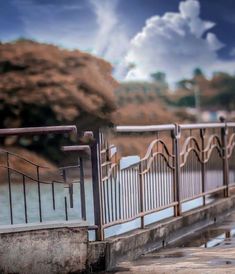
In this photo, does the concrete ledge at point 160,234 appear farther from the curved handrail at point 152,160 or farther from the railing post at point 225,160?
the curved handrail at point 152,160

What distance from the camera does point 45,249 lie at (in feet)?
9.71

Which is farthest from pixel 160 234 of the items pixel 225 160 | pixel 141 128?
pixel 225 160

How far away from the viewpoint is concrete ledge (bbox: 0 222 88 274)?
2910 mm

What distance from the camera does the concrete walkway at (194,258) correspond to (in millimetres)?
3092

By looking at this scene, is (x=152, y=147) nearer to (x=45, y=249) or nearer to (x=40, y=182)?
(x=40, y=182)

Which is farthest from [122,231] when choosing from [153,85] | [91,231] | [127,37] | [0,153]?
[127,37]

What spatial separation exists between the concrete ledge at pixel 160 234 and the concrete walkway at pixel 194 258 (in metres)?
0.06

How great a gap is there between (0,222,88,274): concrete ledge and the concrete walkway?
0.95 ft

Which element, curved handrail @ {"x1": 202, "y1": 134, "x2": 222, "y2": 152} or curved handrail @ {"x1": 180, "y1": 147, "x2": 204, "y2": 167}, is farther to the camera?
curved handrail @ {"x1": 202, "y1": 134, "x2": 222, "y2": 152}

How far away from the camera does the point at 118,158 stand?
350 centimetres

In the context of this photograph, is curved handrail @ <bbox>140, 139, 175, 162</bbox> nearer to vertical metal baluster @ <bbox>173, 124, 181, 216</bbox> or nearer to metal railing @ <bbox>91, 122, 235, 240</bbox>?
metal railing @ <bbox>91, 122, 235, 240</bbox>

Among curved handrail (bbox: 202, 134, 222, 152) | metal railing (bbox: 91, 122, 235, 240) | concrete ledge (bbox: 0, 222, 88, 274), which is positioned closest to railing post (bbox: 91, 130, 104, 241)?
metal railing (bbox: 91, 122, 235, 240)

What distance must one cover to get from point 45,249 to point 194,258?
104 centimetres

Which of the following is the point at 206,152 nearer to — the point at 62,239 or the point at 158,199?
the point at 158,199
